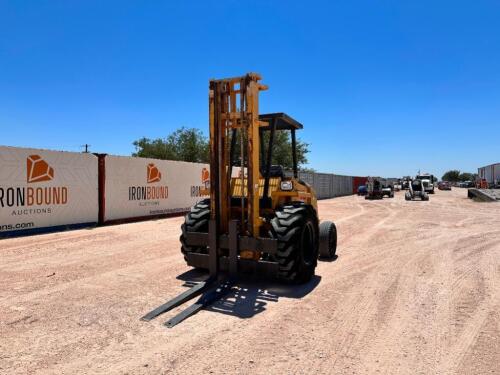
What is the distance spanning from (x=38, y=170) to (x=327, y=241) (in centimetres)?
967

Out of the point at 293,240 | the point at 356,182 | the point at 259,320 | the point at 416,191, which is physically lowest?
the point at 259,320

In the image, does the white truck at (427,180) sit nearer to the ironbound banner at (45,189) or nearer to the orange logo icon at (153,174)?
the orange logo icon at (153,174)

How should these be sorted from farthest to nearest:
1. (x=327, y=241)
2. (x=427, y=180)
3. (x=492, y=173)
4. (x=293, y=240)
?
(x=492, y=173)
(x=427, y=180)
(x=327, y=241)
(x=293, y=240)

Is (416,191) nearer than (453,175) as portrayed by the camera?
Yes

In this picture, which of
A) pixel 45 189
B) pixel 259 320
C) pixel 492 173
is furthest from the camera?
pixel 492 173

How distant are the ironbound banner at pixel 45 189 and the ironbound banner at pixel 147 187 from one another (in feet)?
2.81

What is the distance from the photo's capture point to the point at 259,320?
179 inches

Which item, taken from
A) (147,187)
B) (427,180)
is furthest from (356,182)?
(147,187)

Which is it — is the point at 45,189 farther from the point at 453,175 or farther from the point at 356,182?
the point at 453,175

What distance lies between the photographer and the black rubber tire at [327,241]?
320 inches

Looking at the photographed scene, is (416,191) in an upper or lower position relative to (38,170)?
lower

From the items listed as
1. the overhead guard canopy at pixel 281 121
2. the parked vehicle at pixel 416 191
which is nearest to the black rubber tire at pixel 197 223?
the overhead guard canopy at pixel 281 121

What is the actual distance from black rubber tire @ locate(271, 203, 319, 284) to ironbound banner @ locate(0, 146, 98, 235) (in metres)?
9.28

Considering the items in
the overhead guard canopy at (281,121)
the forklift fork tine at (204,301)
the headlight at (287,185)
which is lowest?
the forklift fork tine at (204,301)
